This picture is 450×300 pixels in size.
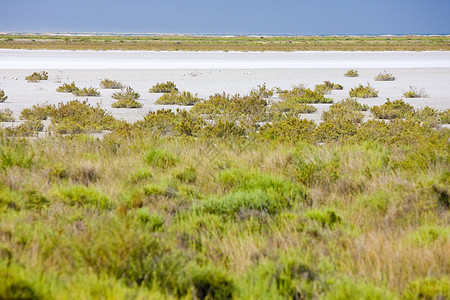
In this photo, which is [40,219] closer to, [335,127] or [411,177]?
[411,177]

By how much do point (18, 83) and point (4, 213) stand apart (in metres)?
21.5

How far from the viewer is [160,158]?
6.61 meters

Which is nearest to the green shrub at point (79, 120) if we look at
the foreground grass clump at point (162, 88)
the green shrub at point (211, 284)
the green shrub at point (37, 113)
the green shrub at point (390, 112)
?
the green shrub at point (37, 113)

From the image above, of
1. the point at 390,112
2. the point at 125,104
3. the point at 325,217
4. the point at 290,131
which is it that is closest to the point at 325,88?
the point at 390,112

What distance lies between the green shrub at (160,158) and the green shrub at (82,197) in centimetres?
161

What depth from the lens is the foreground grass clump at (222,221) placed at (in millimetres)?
3076

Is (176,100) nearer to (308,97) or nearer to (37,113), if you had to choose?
(308,97)

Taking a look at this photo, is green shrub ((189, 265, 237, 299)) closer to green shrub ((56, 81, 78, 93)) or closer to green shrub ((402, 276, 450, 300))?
green shrub ((402, 276, 450, 300))

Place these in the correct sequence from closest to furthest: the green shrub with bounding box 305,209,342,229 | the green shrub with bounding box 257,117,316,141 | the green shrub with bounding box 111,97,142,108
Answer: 1. the green shrub with bounding box 305,209,342,229
2. the green shrub with bounding box 257,117,316,141
3. the green shrub with bounding box 111,97,142,108

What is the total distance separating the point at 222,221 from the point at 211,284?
4.08 ft

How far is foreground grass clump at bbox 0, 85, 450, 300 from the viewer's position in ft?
10.1

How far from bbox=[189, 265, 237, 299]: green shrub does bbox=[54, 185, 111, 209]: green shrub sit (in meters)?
1.79

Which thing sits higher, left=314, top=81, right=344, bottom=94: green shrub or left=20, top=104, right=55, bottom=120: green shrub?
left=314, top=81, right=344, bottom=94: green shrub

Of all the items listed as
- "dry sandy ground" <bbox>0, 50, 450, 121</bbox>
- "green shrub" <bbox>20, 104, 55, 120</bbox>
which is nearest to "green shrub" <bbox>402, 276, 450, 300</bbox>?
"dry sandy ground" <bbox>0, 50, 450, 121</bbox>
